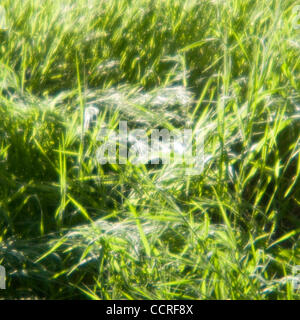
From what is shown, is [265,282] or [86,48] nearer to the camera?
[265,282]

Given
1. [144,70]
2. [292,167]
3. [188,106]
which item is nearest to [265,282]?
[292,167]

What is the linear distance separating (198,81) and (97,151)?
599 millimetres

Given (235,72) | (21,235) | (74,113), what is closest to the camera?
(21,235)

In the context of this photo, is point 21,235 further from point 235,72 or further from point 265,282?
point 235,72

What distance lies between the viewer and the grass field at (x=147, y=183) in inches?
48.2

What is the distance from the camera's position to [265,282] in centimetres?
117

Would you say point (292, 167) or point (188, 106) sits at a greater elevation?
point (188, 106)

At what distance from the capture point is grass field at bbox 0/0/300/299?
122 centimetres

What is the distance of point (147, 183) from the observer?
4.38 ft

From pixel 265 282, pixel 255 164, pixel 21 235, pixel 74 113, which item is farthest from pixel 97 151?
pixel 265 282

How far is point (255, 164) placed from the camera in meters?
1.39
